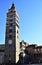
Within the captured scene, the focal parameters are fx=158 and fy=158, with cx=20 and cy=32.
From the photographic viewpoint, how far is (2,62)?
46469mm

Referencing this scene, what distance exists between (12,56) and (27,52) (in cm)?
814


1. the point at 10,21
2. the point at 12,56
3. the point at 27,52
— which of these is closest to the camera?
the point at 12,56

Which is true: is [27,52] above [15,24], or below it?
below

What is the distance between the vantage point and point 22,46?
53000 mm

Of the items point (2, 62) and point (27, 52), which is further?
point (27, 52)

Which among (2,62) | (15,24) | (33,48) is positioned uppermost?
(15,24)

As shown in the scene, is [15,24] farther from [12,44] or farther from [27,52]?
[27,52]

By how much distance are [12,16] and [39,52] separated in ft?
46.6

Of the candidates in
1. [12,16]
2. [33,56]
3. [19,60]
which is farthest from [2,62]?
[12,16]

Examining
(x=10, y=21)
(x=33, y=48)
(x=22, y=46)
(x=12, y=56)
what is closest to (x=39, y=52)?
(x=33, y=48)

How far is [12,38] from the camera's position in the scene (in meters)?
47.5

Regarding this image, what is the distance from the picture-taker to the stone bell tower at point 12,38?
45.7m

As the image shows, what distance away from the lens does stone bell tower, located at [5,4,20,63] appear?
45656 mm

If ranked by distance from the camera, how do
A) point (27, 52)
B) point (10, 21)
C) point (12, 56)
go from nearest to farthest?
1. point (12, 56)
2. point (10, 21)
3. point (27, 52)
